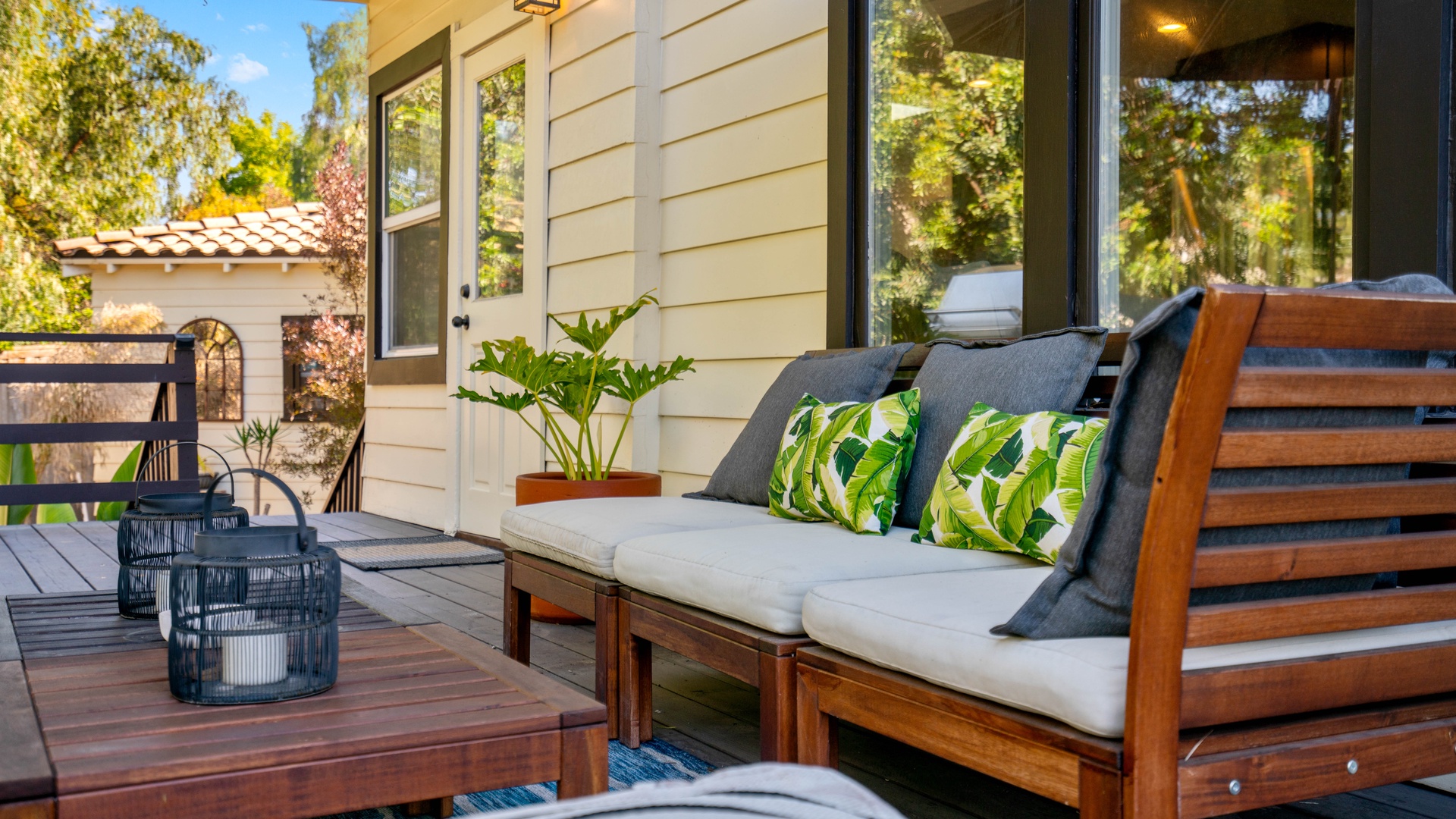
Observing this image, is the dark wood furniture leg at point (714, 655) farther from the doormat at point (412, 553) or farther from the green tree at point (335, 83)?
the green tree at point (335, 83)

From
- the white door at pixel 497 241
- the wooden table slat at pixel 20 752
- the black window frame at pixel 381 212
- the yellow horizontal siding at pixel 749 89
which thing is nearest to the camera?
the wooden table slat at pixel 20 752

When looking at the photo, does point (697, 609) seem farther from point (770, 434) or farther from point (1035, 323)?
point (1035, 323)

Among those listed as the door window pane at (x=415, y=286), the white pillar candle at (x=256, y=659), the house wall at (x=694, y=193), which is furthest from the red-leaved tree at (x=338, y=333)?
the white pillar candle at (x=256, y=659)

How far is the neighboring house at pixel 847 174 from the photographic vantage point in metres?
2.07

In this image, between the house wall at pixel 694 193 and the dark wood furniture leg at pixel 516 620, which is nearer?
the dark wood furniture leg at pixel 516 620

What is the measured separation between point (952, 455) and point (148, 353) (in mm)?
11813

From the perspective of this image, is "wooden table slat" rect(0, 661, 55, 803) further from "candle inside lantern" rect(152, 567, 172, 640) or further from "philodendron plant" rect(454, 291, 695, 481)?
"philodendron plant" rect(454, 291, 695, 481)

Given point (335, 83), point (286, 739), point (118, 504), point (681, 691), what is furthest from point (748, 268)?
point (335, 83)

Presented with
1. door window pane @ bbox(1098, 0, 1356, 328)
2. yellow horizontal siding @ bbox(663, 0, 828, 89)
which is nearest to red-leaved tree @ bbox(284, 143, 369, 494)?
yellow horizontal siding @ bbox(663, 0, 828, 89)

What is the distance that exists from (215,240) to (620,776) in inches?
459

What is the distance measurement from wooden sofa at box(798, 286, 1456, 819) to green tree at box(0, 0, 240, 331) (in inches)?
563

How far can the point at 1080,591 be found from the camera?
4.45ft

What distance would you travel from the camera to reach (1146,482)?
127 cm

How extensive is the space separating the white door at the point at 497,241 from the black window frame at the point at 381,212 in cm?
15
